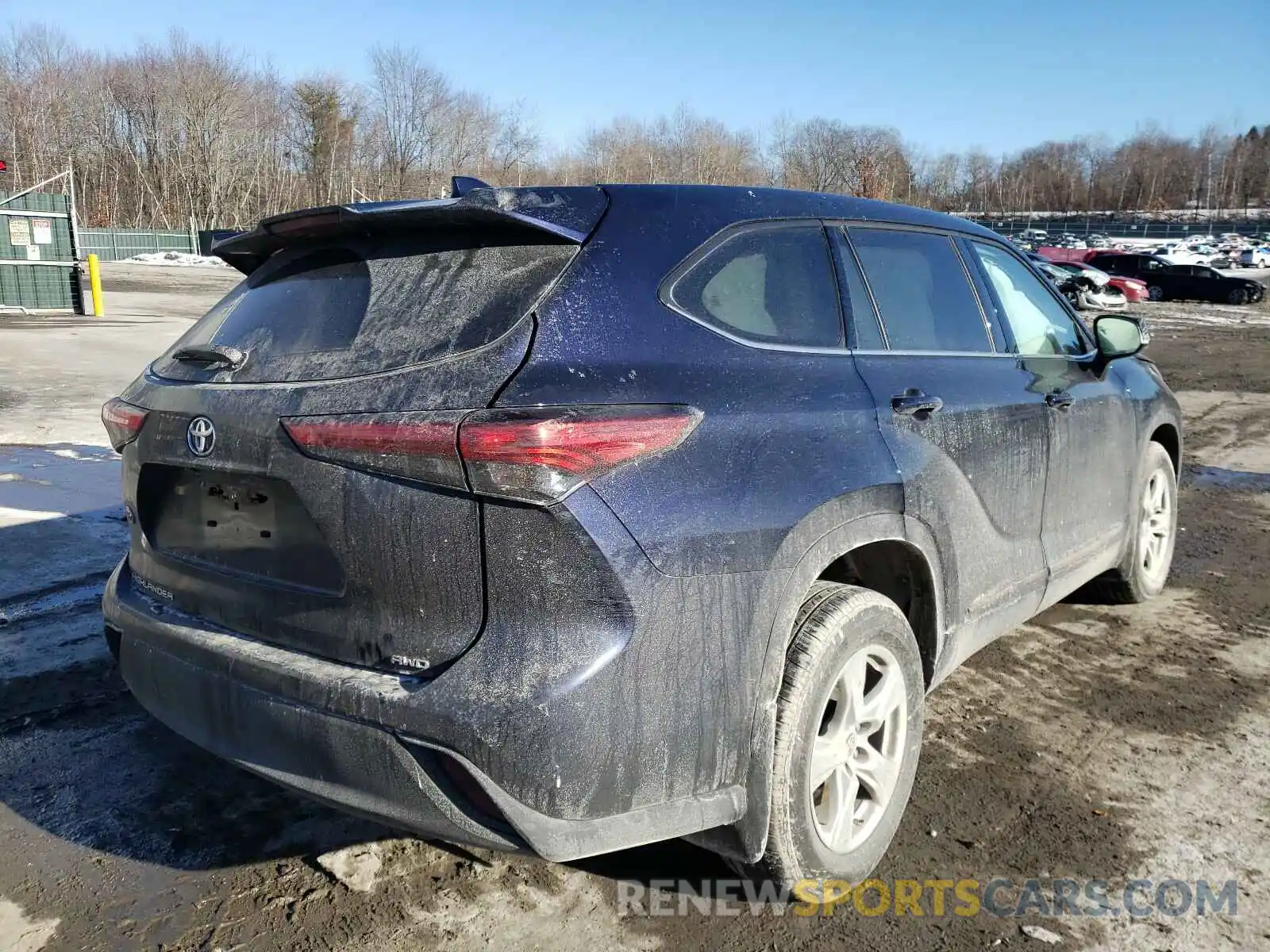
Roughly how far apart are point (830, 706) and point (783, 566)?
51cm

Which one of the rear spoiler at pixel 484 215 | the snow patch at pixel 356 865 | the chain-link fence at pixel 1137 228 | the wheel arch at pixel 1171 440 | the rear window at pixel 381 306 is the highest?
the chain-link fence at pixel 1137 228

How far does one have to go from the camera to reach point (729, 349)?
2.52 metres

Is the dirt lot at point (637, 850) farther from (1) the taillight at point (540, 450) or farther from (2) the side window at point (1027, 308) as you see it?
(2) the side window at point (1027, 308)

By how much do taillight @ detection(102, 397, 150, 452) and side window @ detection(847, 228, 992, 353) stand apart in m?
2.11

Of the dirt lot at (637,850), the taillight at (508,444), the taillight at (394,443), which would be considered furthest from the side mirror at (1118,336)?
the taillight at (394,443)

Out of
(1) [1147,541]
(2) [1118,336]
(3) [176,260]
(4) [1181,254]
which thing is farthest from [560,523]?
(4) [1181,254]

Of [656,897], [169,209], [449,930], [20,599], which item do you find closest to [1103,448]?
[656,897]

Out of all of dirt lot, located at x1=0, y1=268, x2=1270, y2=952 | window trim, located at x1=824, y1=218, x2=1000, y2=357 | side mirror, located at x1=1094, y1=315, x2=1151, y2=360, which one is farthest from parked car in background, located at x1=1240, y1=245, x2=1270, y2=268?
window trim, located at x1=824, y1=218, x2=1000, y2=357

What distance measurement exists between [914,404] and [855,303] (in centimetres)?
35

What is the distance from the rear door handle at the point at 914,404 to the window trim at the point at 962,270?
0.15m

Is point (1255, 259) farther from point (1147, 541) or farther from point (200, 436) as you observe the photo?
point (200, 436)

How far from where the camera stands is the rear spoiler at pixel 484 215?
243 centimetres

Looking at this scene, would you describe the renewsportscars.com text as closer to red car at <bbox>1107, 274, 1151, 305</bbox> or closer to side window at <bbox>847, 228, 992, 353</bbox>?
side window at <bbox>847, 228, 992, 353</bbox>

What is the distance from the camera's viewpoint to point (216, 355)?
2693 millimetres
